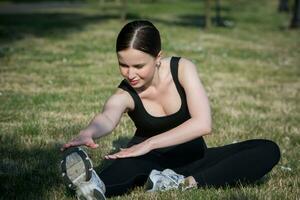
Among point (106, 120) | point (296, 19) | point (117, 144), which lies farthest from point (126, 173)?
point (296, 19)

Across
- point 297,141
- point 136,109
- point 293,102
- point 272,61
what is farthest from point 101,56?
point 136,109

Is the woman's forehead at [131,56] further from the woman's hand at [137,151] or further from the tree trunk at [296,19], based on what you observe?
the tree trunk at [296,19]

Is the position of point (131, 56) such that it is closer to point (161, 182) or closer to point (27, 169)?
point (161, 182)

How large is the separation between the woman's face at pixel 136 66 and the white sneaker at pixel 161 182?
0.82 metres

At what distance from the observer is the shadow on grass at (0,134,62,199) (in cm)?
525

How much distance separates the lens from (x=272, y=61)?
16875 mm

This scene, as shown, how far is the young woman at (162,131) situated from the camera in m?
5.00

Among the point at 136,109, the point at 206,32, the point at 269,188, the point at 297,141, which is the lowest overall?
the point at 206,32

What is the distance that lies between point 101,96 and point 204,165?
16.7 ft

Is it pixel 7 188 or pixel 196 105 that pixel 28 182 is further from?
pixel 196 105

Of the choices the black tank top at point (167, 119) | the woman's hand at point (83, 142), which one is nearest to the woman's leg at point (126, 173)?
the black tank top at point (167, 119)

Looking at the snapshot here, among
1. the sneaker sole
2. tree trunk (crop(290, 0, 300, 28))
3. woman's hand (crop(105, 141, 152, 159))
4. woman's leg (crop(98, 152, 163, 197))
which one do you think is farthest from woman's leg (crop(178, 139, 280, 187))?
tree trunk (crop(290, 0, 300, 28))

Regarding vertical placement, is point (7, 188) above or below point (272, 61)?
above

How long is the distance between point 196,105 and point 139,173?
0.81 m
